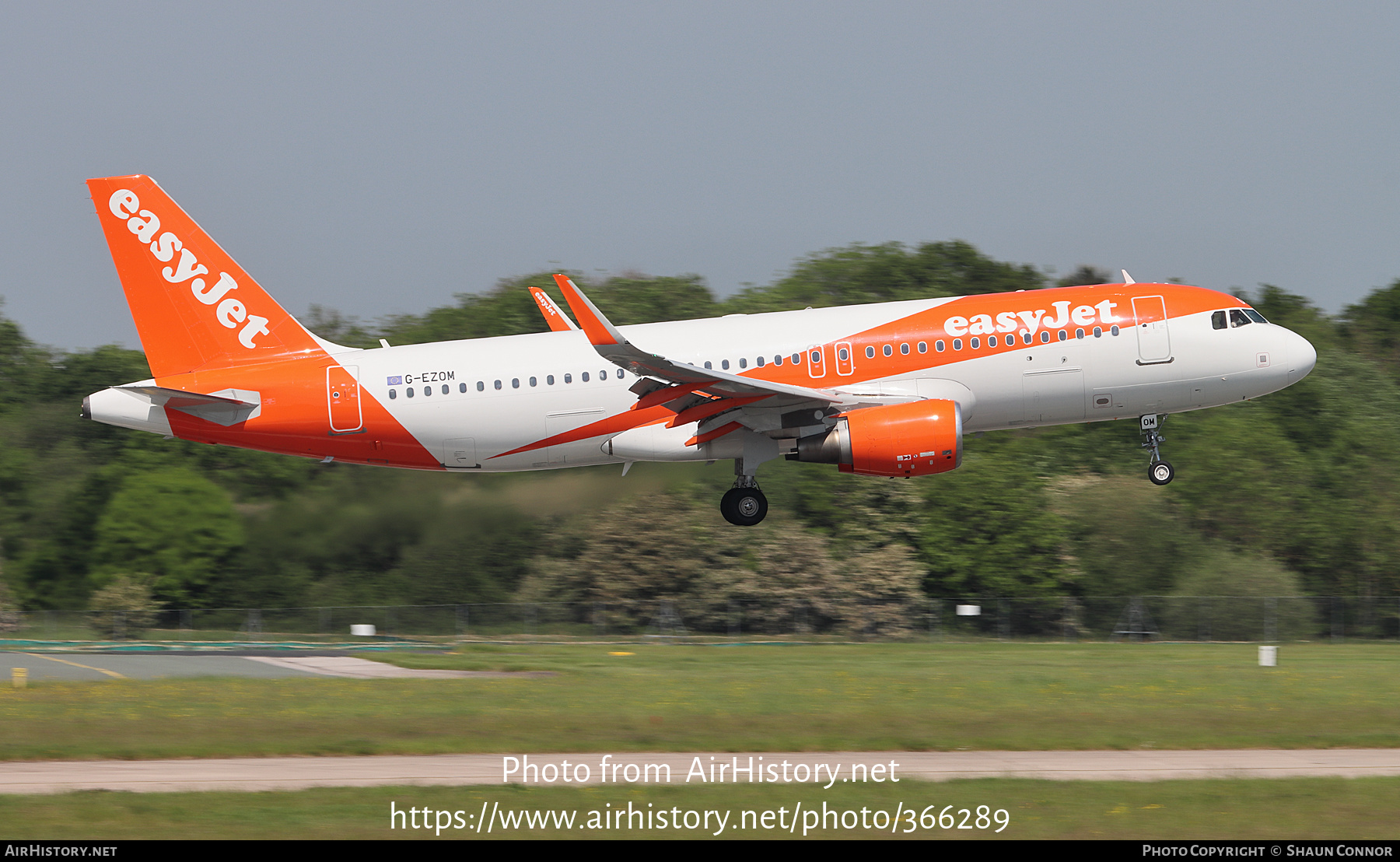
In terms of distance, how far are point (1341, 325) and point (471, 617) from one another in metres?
58.9

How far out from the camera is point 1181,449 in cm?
5916

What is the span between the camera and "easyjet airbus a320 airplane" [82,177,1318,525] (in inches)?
1112

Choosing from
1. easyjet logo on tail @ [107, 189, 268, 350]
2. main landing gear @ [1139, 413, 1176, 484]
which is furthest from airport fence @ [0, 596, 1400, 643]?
main landing gear @ [1139, 413, 1176, 484]

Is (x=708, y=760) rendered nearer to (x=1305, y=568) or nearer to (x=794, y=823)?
(x=794, y=823)

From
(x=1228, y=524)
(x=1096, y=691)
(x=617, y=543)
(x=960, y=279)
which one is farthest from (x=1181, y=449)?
(x=1096, y=691)

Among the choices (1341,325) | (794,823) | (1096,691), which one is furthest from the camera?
(1341,325)

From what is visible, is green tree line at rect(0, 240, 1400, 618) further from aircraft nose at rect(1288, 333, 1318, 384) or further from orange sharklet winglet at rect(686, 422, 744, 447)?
aircraft nose at rect(1288, 333, 1318, 384)

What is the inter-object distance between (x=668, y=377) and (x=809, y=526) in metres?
29.3

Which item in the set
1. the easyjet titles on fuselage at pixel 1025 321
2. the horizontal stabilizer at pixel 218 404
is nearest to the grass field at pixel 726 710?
the horizontal stabilizer at pixel 218 404

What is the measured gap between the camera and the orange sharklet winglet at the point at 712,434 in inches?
1131

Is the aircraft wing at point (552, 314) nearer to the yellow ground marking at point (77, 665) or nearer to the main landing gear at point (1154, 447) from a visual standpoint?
the yellow ground marking at point (77, 665)

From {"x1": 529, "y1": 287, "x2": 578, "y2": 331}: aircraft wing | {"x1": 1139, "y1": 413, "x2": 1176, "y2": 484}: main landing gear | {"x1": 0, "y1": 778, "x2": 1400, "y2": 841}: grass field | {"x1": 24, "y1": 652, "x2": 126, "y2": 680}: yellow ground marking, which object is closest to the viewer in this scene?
{"x1": 0, "y1": 778, "x2": 1400, "y2": 841}: grass field

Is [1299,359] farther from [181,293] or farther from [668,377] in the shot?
[181,293]

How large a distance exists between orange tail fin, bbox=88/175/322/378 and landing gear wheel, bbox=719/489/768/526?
943 cm
